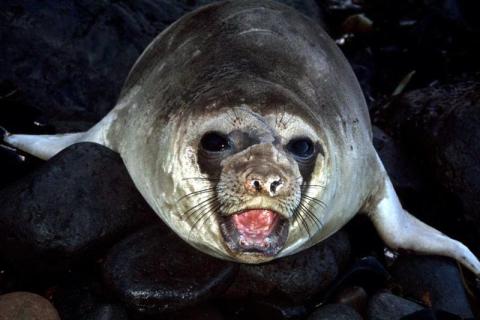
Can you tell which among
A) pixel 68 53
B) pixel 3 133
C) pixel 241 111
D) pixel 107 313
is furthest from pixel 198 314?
pixel 68 53

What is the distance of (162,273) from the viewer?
2.92 meters

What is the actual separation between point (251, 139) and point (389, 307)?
1431 mm

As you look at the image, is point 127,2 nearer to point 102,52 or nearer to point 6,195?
point 102,52

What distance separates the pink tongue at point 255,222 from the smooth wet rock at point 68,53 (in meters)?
2.54

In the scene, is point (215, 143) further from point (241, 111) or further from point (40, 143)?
point (40, 143)

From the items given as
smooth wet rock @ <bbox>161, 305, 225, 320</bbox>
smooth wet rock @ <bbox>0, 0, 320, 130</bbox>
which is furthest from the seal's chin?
smooth wet rock @ <bbox>0, 0, 320, 130</bbox>

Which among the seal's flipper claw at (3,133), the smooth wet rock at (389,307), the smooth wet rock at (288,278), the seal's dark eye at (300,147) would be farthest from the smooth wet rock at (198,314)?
the seal's flipper claw at (3,133)

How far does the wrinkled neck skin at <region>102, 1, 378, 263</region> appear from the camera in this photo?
8.49 ft

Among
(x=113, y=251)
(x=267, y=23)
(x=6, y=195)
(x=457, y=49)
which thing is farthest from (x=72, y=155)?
(x=457, y=49)

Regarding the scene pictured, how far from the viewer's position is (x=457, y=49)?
678 centimetres

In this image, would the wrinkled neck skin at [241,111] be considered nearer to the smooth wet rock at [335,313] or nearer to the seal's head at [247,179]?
the seal's head at [247,179]

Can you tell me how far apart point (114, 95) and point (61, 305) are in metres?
2.62

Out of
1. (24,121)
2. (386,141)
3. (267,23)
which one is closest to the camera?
(267,23)

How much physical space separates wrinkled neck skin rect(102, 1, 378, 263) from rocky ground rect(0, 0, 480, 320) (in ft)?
0.71
